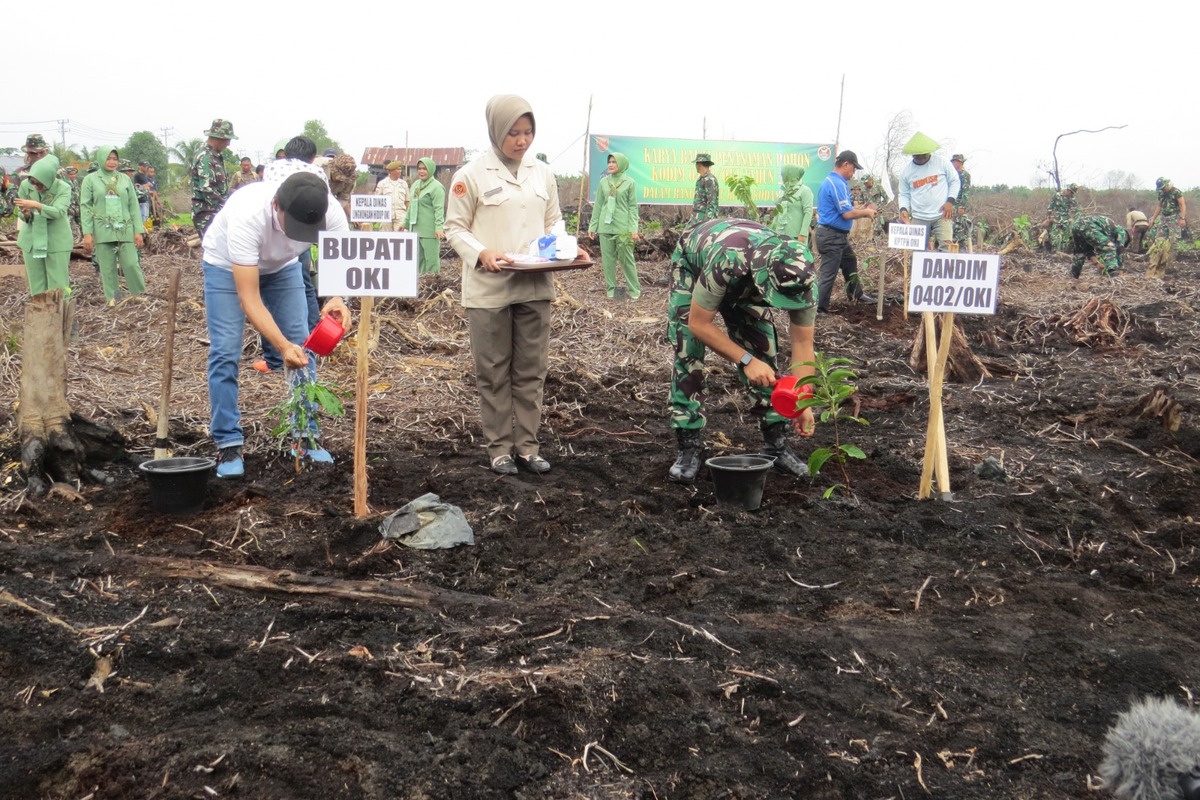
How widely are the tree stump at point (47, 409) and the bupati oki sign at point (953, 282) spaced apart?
385 cm

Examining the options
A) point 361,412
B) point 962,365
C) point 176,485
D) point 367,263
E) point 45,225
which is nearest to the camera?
point 367,263

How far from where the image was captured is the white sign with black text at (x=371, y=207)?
27.9ft

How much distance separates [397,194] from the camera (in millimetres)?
13461

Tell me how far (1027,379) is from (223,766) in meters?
6.49

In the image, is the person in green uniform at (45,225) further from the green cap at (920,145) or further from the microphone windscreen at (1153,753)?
the microphone windscreen at (1153,753)

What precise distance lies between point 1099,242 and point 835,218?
6201mm

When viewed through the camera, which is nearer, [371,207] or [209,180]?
[371,207]

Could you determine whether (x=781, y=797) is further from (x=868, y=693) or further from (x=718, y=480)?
(x=718, y=480)

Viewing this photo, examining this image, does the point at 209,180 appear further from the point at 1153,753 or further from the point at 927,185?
the point at 1153,753

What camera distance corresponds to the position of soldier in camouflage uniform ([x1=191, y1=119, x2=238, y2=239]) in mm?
9258

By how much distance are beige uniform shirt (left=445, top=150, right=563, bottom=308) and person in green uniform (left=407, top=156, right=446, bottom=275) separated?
774 cm

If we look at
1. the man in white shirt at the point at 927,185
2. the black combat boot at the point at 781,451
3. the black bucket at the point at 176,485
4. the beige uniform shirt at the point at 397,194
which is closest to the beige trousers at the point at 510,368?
the black combat boot at the point at 781,451

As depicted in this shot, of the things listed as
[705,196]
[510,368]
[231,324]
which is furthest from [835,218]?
[231,324]

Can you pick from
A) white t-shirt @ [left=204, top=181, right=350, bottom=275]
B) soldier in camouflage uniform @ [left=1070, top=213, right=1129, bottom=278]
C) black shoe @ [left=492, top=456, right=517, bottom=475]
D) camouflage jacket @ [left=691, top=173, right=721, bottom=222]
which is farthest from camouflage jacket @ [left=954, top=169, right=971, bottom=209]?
white t-shirt @ [left=204, top=181, right=350, bottom=275]
